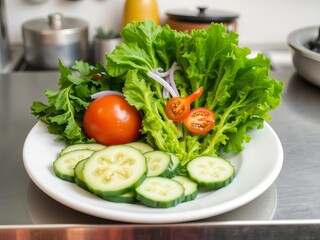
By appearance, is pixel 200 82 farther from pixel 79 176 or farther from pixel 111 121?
pixel 79 176

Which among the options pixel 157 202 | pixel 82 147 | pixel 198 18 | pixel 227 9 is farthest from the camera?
pixel 227 9

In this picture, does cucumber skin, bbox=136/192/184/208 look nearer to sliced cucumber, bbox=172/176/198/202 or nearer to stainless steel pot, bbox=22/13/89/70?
sliced cucumber, bbox=172/176/198/202

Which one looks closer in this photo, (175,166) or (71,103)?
(175,166)

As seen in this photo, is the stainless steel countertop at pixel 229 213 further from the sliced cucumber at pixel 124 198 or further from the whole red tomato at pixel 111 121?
the whole red tomato at pixel 111 121

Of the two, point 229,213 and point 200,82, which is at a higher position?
point 200,82

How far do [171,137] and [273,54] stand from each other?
101cm

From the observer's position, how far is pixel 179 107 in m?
0.81

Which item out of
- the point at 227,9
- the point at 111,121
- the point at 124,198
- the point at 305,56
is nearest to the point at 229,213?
the point at 124,198

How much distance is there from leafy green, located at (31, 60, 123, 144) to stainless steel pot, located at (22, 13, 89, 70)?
2.12ft

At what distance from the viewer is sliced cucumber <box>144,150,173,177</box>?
26.8 inches

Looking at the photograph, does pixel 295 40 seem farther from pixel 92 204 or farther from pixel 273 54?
pixel 92 204

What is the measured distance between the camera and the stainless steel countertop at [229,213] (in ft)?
2.06

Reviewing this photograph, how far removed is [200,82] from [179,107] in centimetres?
7

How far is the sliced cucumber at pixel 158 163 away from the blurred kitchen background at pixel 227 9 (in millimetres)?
1052
